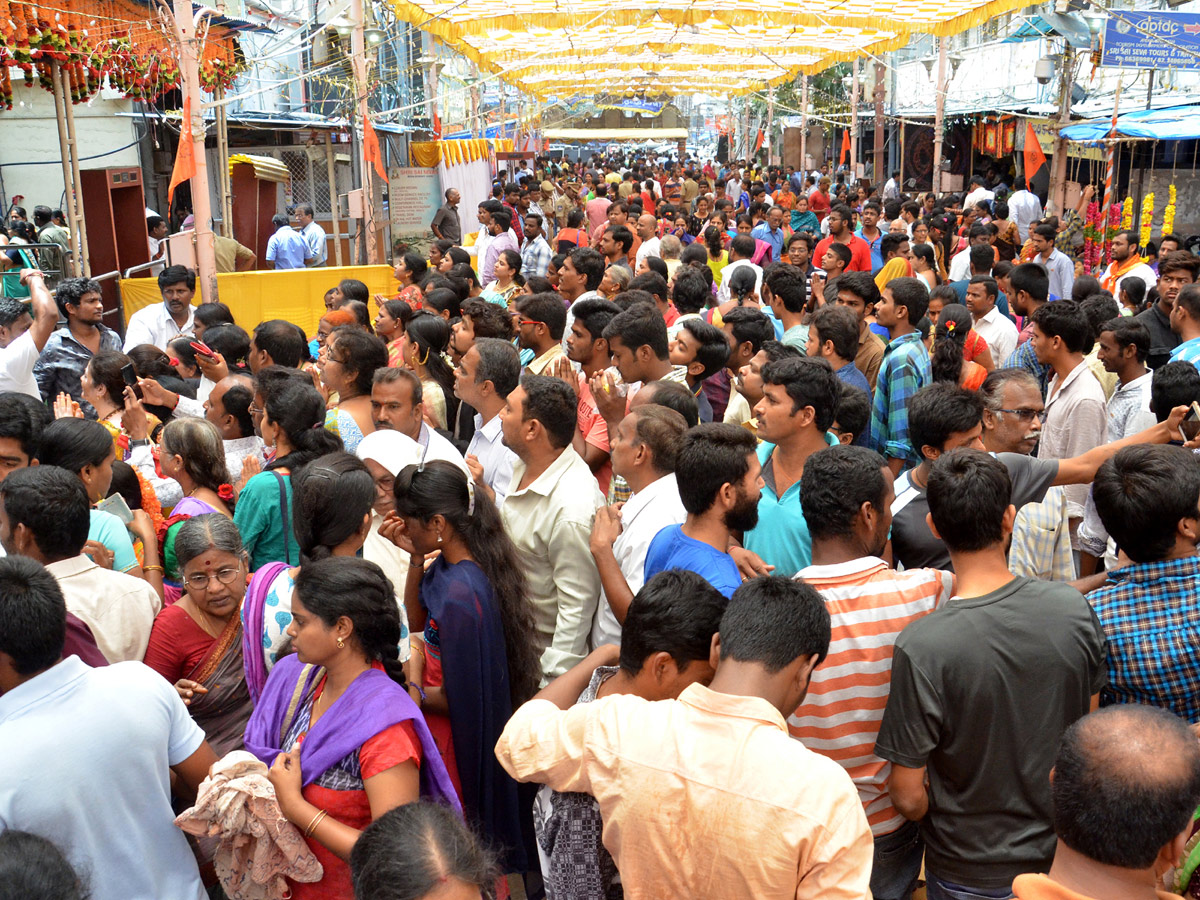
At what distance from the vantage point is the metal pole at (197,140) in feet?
26.9

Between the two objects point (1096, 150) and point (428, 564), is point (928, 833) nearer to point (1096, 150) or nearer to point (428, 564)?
point (428, 564)

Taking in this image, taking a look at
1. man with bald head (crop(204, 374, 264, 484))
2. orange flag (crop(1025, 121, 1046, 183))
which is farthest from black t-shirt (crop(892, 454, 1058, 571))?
orange flag (crop(1025, 121, 1046, 183))

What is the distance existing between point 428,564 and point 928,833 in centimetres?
159

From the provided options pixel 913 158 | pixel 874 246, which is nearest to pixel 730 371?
pixel 874 246

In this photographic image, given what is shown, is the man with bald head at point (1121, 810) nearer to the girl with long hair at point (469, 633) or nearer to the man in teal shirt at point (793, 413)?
the girl with long hair at point (469, 633)

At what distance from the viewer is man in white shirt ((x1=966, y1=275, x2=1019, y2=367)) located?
696cm

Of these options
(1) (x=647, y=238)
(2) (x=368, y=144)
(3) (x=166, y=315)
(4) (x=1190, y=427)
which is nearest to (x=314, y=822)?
(4) (x=1190, y=427)

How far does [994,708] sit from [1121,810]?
2.28 feet

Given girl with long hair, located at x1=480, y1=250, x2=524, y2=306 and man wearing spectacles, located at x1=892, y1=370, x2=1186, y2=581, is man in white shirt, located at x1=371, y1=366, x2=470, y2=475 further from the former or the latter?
girl with long hair, located at x1=480, y1=250, x2=524, y2=306

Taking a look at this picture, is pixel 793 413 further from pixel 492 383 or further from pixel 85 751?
pixel 85 751

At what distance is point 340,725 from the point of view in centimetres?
245

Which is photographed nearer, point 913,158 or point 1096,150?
point 1096,150

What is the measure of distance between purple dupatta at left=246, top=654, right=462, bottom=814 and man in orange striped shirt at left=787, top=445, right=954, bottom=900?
0.92 metres

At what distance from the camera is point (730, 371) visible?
19.1ft
